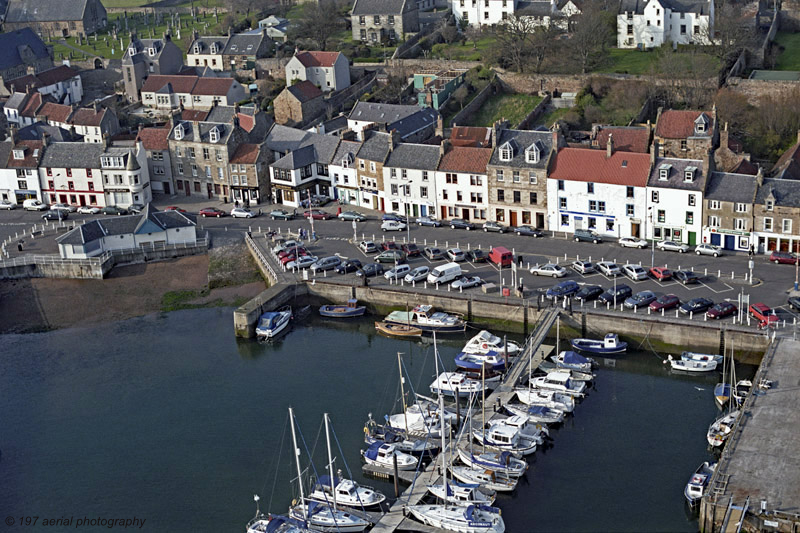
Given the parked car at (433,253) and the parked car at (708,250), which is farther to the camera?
the parked car at (433,253)

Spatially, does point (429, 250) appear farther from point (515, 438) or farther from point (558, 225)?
point (515, 438)

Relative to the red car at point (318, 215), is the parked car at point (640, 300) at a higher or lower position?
lower

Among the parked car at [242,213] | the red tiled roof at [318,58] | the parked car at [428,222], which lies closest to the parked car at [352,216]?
the parked car at [428,222]

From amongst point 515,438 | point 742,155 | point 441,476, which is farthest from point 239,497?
point 742,155

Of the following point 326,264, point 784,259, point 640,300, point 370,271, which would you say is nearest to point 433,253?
point 370,271

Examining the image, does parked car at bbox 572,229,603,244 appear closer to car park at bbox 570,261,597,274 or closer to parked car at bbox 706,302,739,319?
car park at bbox 570,261,597,274

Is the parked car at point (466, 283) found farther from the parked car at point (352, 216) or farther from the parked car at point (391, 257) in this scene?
the parked car at point (352, 216)

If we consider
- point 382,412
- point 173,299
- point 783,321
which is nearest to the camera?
point 382,412

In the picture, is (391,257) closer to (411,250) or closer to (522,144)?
(411,250)
